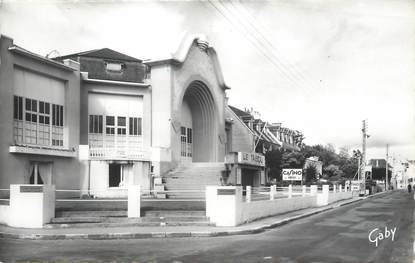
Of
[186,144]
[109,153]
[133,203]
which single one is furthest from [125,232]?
[186,144]

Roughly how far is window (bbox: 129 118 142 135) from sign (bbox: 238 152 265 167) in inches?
267

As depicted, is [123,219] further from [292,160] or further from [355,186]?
[355,186]

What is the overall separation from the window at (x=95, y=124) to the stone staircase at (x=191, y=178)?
4993 millimetres

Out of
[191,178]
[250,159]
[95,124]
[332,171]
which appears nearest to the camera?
[191,178]

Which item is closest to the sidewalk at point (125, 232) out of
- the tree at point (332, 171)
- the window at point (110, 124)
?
the window at point (110, 124)

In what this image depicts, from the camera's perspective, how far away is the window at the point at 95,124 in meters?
28.5

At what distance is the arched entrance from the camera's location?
34250 millimetres

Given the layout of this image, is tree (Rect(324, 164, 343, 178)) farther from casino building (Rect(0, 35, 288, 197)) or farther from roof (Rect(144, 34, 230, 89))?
roof (Rect(144, 34, 230, 89))

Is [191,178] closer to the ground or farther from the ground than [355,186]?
farther from the ground

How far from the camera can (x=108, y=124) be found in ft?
95.5

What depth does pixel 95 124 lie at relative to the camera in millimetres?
28625

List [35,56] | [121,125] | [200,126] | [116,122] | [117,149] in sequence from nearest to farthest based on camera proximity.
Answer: [35,56] → [117,149] → [116,122] → [121,125] → [200,126]
